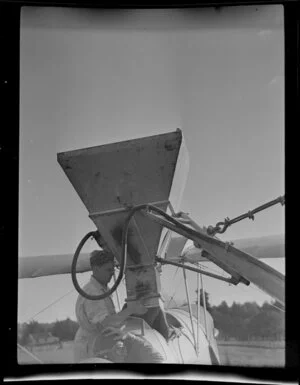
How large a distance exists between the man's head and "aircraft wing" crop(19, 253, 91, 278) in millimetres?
73

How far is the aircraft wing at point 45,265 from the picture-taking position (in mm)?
3643

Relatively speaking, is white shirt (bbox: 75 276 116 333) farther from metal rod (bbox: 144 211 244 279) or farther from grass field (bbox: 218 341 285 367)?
grass field (bbox: 218 341 285 367)

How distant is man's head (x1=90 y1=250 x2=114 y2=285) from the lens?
12.1ft

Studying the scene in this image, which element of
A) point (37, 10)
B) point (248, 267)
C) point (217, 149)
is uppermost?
point (37, 10)

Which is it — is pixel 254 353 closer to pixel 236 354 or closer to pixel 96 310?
pixel 236 354

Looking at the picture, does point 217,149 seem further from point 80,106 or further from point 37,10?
point 37,10

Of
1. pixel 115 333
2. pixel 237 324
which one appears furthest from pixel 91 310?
pixel 237 324

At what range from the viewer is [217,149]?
144 inches

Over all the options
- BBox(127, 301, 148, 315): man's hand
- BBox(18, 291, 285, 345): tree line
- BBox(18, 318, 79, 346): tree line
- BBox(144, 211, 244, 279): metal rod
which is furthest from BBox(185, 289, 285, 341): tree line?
BBox(18, 318, 79, 346): tree line

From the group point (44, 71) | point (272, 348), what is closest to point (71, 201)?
point (44, 71)

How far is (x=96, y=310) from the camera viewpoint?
3.65 m

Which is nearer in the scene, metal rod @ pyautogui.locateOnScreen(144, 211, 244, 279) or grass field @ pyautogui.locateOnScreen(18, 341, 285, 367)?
grass field @ pyautogui.locateOnScreen(18, 341, 285, 367)

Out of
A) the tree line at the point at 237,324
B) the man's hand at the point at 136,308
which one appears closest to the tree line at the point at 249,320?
the tree line at the point at 237,324
